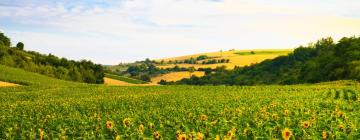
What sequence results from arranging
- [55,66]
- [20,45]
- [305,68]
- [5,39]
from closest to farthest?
[305,68], [55,66], [5,39], [20,45]

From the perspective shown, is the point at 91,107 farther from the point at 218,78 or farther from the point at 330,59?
the point at 218,78

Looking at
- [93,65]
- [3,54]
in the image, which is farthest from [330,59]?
[3,54]

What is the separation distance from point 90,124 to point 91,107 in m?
14.7

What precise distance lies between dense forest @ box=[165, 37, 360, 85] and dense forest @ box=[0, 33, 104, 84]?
44265mm

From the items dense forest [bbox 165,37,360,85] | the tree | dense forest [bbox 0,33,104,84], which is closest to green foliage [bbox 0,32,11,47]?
dense forest [bbox 0,33,104,84]

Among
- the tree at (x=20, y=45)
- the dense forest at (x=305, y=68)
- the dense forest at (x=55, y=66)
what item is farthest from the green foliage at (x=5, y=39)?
the dense forest at (x=305, y=68)

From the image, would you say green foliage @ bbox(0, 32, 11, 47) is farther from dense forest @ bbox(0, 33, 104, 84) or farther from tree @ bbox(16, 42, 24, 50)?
tree @ bbox(16, 42, 24, 50)

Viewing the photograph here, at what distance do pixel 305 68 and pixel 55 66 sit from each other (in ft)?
208

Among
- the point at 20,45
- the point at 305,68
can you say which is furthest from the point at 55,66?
the point at 305,68

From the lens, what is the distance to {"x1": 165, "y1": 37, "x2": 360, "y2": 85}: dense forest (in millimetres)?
102125

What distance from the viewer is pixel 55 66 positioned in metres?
138

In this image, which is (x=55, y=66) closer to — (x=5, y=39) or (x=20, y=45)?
(x=5, y=39)

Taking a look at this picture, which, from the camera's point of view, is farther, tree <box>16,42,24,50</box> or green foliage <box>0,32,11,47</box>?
tree <box>16,42,24,50</box>

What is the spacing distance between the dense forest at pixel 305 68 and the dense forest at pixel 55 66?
44265 millimetres
